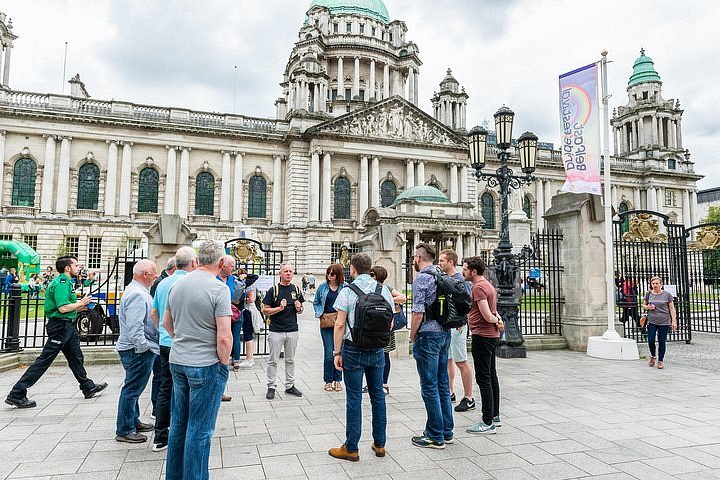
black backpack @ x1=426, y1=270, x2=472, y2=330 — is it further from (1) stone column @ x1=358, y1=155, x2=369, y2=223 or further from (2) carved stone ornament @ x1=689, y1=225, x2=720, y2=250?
(1) stone column @ x1=358, y1=155, x2=369, y2=223

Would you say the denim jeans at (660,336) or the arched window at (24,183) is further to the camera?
the arched window at (24,183)

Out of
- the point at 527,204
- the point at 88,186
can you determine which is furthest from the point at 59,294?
the point at 527,204

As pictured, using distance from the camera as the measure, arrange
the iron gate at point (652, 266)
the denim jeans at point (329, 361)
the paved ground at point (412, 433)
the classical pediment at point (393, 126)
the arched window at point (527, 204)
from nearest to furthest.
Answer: the paved ground at point (412, 433)
the denim jeans at point (329, 361)
the iron gate at point (652, 266)
the classical pediment at point (393, 126)
the arched window at point (527, 204)

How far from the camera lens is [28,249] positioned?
30141 mm

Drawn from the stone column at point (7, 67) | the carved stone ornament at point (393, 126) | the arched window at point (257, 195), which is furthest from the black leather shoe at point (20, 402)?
the stone column at point (7, 67)

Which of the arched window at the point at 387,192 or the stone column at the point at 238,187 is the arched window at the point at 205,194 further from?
the arched window at the point at 387,192

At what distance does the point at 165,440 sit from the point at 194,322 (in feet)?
7.05

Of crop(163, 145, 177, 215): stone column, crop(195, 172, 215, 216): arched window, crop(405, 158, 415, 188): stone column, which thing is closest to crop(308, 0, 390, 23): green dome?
crop(405, 158, 415, 188): stone column

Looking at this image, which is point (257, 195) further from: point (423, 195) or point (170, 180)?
point (423, 195)

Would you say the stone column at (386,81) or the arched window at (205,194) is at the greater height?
the stone column at (386,81)

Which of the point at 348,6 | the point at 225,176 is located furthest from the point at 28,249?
the point at 348,6

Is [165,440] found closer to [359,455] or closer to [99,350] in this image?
[359,455]

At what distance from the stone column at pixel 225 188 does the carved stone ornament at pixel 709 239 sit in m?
33.7

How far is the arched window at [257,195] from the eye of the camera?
136ft
